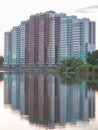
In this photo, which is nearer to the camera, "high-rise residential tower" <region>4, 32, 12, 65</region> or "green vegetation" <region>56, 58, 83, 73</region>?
"green vegetation" <region>56, 58, 83, 73</region>

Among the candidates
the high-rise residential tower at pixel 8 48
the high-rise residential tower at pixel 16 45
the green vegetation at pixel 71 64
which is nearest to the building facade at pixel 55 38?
the high-rise residential tower at pixel 16 45

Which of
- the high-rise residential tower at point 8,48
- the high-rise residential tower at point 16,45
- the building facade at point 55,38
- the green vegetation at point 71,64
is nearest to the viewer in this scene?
the green vegetation at point 71,64

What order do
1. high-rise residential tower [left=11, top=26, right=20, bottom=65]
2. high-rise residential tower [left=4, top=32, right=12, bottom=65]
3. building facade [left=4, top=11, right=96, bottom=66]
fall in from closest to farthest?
building facade [left=4, top=11, right=96, bottom=66] → high-rise residential tower [left=11, top=26, right=20, bottom=65] → high-rise residential tower [left=4, top=32, right=12, bottom=65]

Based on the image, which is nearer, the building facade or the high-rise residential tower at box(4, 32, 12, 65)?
the building facade

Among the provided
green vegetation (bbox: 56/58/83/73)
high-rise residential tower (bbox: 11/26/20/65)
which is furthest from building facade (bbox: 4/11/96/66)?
green vegetation (bbox: 56/58/83/73)

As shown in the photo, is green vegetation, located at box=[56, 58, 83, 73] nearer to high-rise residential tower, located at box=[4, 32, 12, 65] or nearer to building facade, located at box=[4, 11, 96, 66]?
building facade, located at box=[4, 11, 96, 66]

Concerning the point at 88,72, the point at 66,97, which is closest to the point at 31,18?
the point at 88,72

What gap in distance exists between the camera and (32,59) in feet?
360

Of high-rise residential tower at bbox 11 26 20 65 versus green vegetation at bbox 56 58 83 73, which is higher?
high-rise residential tower at bbox 11 26 20 65

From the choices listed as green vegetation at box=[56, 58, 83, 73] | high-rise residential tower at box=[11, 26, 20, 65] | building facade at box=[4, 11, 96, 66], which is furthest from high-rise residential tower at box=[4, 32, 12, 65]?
green vegetation at box=[56, 58, 83, 73]

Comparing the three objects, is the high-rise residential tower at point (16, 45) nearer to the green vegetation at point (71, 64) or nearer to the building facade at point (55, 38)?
the building facade at point (55, 38)

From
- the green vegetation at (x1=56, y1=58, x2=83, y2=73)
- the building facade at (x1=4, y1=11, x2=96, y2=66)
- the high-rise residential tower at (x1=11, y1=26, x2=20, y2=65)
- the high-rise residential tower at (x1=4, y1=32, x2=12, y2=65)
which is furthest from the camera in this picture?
the high-rise residential tower at (x1=4, y1=32, x2=12, y2=65)

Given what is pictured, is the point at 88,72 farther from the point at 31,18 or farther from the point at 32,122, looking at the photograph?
the point at 31,18

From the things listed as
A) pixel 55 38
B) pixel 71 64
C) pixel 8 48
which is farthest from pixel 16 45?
pixel 71 64
